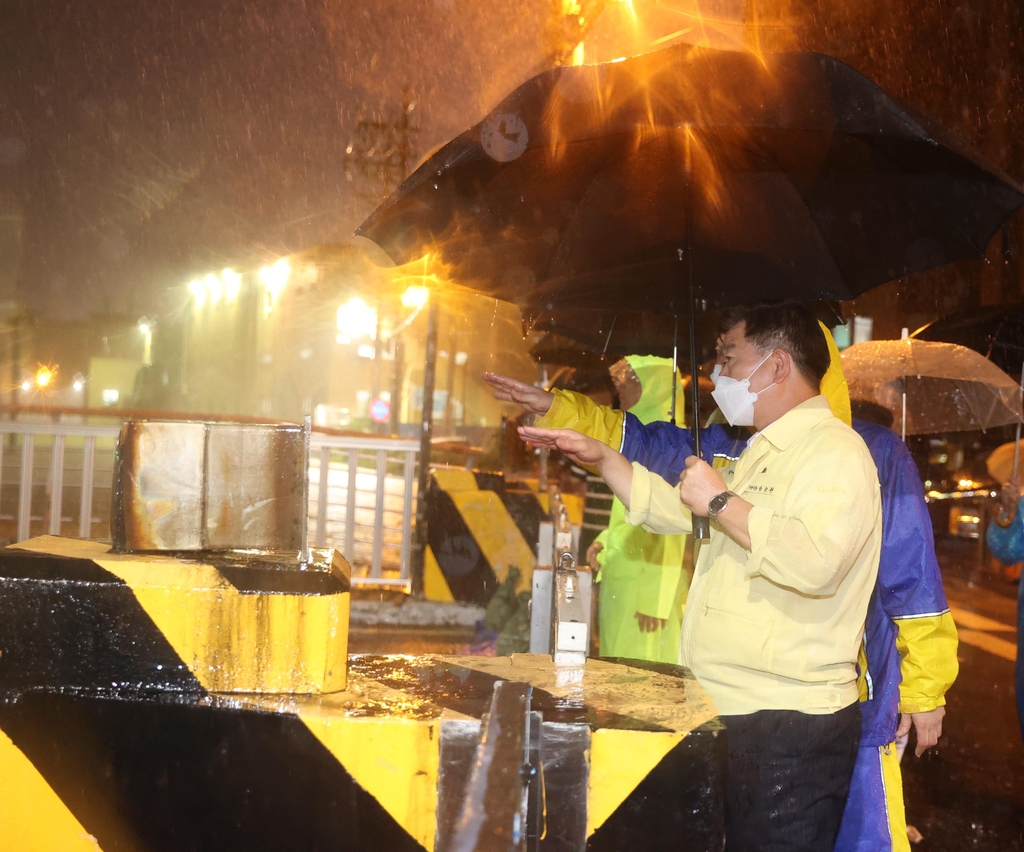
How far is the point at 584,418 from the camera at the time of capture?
131 inches

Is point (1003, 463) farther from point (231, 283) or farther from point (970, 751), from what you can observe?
point (231, 283)

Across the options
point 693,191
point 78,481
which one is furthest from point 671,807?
point 78,481

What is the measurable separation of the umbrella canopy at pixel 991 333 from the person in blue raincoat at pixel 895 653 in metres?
4.13

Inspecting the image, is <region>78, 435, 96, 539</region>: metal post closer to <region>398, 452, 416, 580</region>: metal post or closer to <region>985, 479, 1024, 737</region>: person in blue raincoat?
<region>398, 452, 416, 580</region>: metal post

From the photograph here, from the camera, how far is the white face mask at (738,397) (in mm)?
2512

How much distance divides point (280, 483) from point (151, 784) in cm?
74

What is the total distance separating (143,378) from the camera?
4212cm

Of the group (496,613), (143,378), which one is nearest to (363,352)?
(143,378)

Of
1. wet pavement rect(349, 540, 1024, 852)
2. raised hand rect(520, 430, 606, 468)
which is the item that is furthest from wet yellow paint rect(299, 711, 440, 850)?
wet pavement rect(349, 540, 1024, 852)

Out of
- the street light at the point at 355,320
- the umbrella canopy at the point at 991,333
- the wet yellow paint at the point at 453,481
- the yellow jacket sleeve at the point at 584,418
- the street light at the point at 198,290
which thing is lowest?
the wet yellow paint at the point at 453,481

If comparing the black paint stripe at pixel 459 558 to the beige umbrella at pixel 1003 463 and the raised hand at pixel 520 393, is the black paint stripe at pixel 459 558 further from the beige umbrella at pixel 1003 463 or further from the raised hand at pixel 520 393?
the raised hand at pixel 520 393

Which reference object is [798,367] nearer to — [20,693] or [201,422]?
[201,422]

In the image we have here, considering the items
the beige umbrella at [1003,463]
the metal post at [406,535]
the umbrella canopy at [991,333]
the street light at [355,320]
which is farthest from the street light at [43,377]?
the beige umbrella at [1003,463]

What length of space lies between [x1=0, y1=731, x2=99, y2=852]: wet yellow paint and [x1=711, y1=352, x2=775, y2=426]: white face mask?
197 cm
